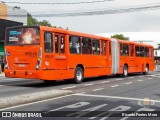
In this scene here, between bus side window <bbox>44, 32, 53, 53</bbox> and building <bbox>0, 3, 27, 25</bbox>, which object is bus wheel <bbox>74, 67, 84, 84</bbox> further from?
building <bbox>0, 3, 27, 25</bbox>

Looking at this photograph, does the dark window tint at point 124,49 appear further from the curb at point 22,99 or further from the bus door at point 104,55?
the curb at point 22,99

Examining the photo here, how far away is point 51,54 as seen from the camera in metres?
17.8

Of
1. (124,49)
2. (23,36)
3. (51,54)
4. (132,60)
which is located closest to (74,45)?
(51,54)

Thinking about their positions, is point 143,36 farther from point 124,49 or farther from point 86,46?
point 86,46

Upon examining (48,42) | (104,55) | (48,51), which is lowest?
(104,55)

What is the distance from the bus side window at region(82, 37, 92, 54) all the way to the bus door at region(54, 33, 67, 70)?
219 centimetres

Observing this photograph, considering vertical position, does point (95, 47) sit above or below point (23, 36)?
below

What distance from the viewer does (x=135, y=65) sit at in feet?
95.1

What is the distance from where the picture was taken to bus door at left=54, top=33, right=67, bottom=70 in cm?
1822

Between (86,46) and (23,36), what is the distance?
15.3ft

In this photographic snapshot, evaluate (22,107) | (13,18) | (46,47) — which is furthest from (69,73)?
(13,18)

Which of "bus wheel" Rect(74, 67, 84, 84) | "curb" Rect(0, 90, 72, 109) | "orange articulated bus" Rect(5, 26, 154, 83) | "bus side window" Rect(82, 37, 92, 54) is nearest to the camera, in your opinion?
"curb" Rect(0, 90, 72, 109)

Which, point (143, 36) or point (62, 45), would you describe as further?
point (143, 36)

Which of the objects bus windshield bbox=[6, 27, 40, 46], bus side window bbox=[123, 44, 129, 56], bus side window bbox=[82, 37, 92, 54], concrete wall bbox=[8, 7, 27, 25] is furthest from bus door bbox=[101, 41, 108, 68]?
concrete wall bbox=[8, 7, 27, 25]
